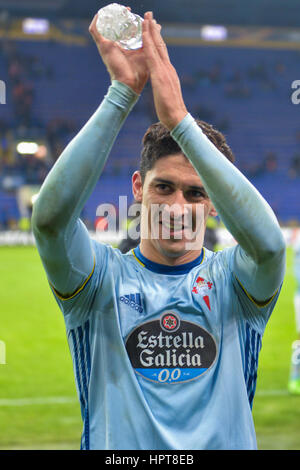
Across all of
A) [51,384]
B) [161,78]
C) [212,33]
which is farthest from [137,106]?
[161,78]

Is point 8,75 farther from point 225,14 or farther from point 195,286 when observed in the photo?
point 195,286

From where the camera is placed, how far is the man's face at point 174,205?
5.55ft

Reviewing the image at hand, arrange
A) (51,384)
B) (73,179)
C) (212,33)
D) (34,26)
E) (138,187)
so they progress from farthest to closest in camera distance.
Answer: (212,33) → (34,26) → (51,384) → (138,187) → (73,179)

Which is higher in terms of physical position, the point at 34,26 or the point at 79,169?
the point at 34,26

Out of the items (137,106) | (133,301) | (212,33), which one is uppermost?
(212,33)

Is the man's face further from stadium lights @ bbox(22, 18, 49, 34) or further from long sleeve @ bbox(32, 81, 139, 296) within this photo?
stadium lights @ bbox(22, 18, 49, 34)

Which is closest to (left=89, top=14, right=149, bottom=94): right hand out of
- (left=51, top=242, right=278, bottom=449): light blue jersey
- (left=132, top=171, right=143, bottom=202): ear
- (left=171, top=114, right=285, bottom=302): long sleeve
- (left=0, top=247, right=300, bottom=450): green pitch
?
(left=171, top=114, right=285, bottom=302): long sleeve

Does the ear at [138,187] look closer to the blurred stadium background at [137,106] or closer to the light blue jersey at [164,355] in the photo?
the light blue jersey at [164,355]

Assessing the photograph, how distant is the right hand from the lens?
1533 millimetres

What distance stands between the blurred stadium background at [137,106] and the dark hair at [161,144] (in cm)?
887

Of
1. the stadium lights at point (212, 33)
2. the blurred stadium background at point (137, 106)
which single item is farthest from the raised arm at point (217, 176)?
the stadium lights at point (212, 33)

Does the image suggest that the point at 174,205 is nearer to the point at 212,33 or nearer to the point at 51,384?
the point at 51,384

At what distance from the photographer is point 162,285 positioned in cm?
177

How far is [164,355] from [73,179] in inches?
22.0
